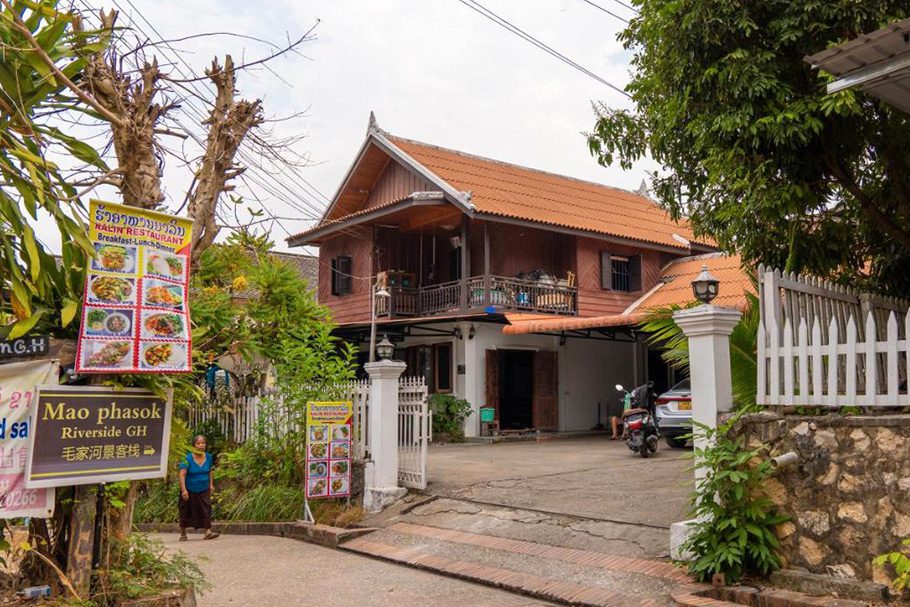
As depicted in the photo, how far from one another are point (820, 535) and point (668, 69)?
15.1 feet

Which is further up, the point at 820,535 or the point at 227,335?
the point at 227,335

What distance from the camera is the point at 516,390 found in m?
19.0

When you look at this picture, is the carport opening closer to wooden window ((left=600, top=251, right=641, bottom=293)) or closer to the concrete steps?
wooden window ((left=600, top=251, right=641, bottom=293))

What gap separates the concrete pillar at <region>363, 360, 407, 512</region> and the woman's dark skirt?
197cm

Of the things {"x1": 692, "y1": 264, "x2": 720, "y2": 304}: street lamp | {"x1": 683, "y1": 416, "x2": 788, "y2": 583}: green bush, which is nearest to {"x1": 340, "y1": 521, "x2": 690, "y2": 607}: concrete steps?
{"x1": 683, "y1": 416, "x2": 788, "y2": 583}: green bush

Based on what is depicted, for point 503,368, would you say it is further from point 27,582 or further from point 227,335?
point 27,582

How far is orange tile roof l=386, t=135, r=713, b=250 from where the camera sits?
1919 cm

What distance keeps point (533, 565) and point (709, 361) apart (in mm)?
2458

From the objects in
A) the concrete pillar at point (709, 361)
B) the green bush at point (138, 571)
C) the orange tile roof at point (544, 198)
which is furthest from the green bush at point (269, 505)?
the orange tile roof at point (544, 198)

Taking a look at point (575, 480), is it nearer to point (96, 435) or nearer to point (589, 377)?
point (96, 435)

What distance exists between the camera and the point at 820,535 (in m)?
5.46

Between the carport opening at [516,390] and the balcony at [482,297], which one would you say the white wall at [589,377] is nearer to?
the carport opening at [516,390]

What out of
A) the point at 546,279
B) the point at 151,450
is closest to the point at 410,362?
the point at 546,279

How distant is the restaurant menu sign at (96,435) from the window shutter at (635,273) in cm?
1744
